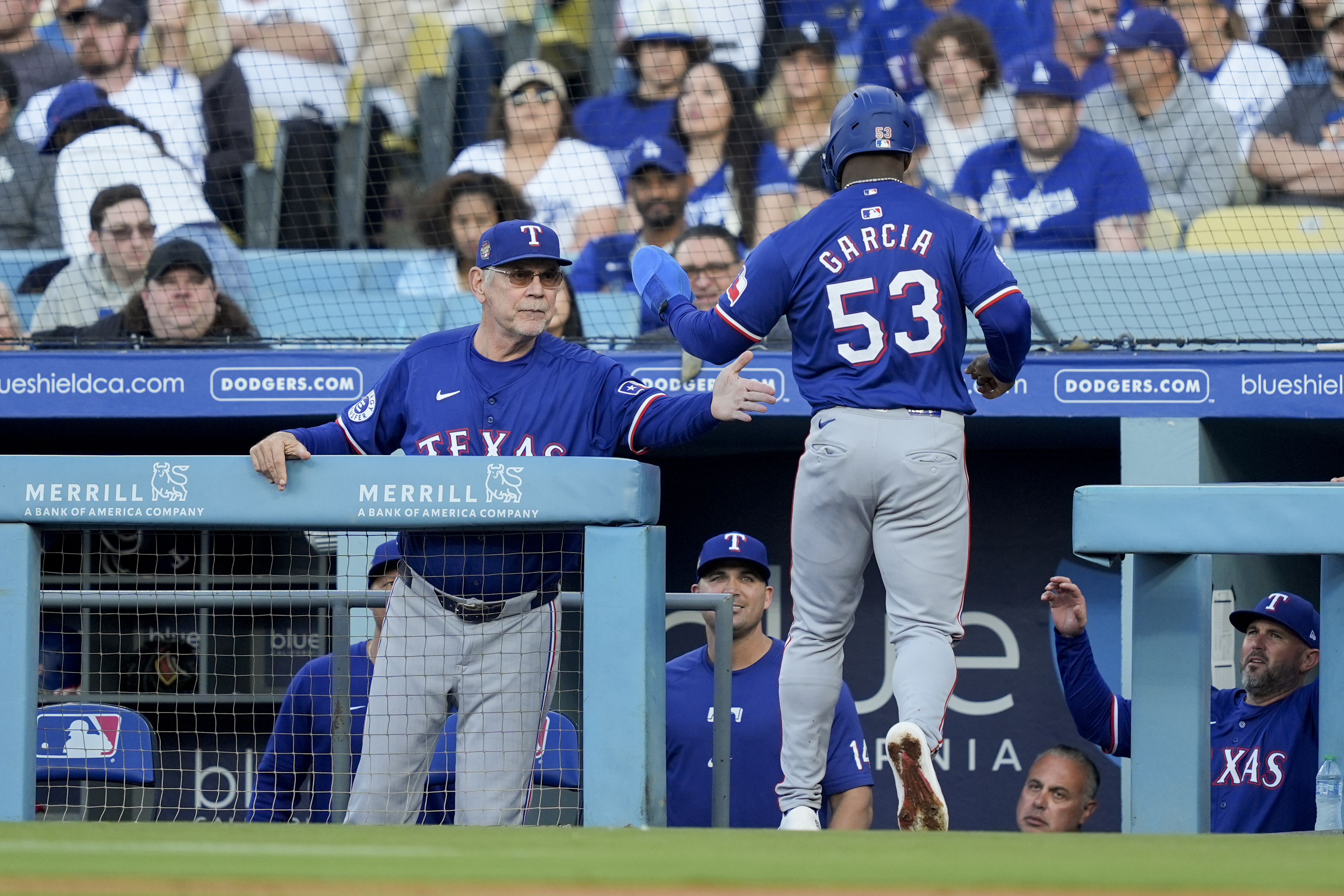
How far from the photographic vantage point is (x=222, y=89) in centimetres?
823

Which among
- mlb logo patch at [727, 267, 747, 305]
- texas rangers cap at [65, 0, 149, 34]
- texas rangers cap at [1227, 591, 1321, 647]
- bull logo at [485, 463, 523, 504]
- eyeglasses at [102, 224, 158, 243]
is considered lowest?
texas rangers cap at [1227, 591, 1321, 647]

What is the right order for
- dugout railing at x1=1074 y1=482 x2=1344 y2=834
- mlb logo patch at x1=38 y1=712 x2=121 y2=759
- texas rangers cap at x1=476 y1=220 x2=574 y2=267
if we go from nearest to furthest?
dugout railing at x1=1074 y1=482 x2=1344 y2=834 < texas rangers cap at x1=476 y1=220 x2=574 y2=267 < mlb logo patch at x1=38 y1=712 x2=121 y2=759

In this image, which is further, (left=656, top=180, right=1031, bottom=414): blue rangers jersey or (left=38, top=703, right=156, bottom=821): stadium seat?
(left=38, top=703, right=156, bottom=821): stadium seat

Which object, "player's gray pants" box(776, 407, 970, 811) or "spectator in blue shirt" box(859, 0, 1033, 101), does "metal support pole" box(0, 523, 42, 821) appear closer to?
"player's gray pants" box(776, 407, 970, 811)

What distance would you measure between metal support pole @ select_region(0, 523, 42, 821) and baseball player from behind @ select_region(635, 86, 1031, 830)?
163 centimetres

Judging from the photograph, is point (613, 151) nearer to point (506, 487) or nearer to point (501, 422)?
point (501, 422)

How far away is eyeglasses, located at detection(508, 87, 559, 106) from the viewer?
797cm

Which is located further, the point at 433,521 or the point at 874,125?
the point at 874,125

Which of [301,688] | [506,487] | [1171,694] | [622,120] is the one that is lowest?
[301,688]

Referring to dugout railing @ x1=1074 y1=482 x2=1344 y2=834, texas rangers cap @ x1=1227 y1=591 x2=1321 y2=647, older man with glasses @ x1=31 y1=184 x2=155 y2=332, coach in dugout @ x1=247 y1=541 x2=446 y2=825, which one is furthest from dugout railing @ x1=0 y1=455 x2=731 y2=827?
older man with glasses @ x1=31 y1=184 x2=155 y2=332

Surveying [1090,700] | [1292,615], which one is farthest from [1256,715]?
[1090,700]

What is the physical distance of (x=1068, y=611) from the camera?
14.6ft

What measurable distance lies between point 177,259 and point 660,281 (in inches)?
154

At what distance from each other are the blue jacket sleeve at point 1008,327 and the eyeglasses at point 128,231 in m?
4.93
